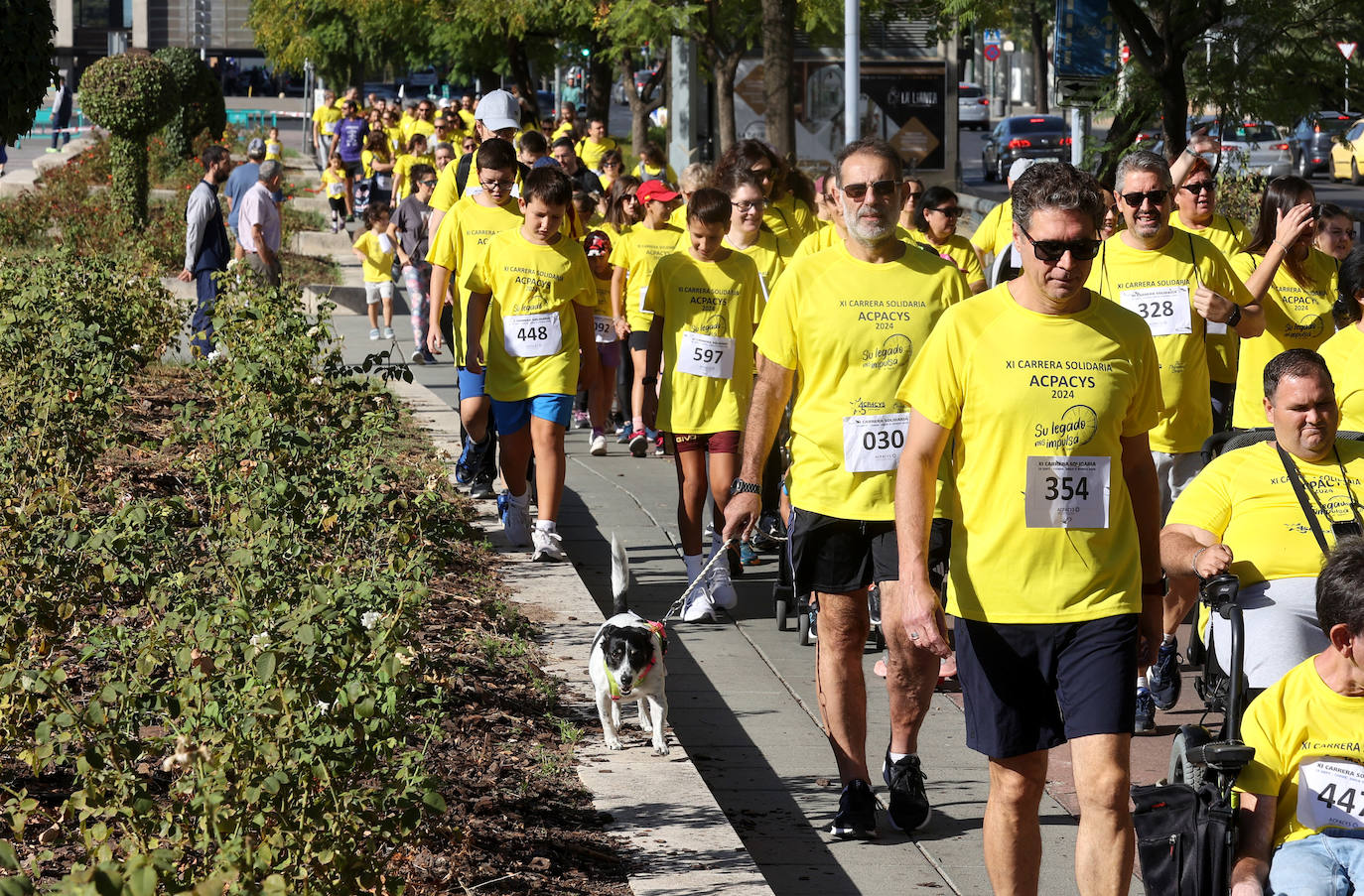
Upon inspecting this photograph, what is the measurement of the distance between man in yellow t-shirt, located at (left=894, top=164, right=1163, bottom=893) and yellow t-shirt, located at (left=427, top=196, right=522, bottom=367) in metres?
5.27

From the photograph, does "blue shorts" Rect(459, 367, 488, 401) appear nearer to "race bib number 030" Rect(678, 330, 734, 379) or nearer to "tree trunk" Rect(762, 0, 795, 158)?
"race bib number 030" Rect(678, 330, 734, 379)

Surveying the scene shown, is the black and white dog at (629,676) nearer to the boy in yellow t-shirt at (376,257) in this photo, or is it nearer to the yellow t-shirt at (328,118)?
the boy in yellow t-shirt at (376,257)

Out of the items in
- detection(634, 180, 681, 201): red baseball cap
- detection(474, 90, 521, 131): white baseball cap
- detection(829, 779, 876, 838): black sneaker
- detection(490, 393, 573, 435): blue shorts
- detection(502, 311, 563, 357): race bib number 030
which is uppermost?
detection(474, 90, 521, 131): white baseball cap

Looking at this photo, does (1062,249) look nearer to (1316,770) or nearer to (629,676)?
(1316,770)

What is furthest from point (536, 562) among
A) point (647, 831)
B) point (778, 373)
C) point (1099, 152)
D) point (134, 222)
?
point (134, 222)

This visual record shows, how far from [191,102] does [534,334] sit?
25.3 meters

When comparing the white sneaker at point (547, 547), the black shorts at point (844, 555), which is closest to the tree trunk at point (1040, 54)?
the white sneaker at point (547, 547)

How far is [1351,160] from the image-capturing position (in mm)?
38406

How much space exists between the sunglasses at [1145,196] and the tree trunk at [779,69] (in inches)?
387

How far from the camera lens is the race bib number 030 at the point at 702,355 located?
850 centimetres

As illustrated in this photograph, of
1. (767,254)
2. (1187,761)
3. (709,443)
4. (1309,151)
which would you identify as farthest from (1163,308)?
(1309,151)

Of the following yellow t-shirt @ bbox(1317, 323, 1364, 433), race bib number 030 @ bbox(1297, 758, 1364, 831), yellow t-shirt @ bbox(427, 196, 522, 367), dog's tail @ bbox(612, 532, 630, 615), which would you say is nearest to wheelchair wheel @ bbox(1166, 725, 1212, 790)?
race bib number 030 @ bbox(1297, 758, 1364, 831)

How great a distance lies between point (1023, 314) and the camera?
4484mm

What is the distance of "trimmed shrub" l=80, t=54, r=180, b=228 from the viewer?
74.7 feet
